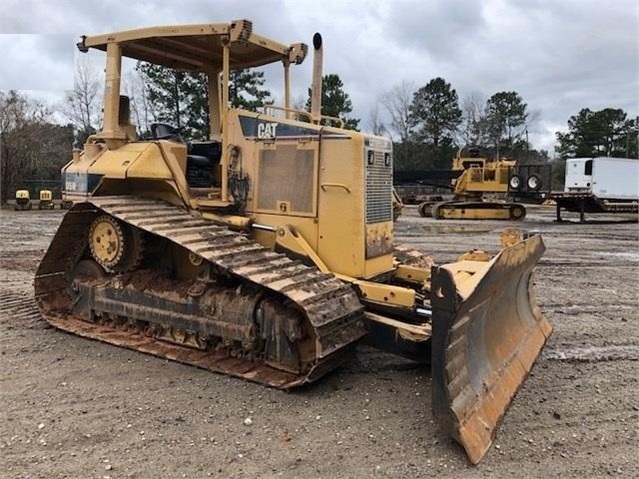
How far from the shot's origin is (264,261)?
16.1 feet

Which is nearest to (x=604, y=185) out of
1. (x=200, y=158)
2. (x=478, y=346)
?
(x=200, y=158)

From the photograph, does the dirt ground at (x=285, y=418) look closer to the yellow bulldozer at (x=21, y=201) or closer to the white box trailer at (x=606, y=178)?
the white box trailer at (x=606, y=178)

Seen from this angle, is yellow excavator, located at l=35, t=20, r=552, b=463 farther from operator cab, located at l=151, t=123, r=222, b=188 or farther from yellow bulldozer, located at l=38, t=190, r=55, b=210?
yellow bulldozer, located at l=38, t=190, r=55, b=210

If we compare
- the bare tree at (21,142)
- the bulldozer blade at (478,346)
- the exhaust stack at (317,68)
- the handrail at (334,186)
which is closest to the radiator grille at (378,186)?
the handrail at (334,186)

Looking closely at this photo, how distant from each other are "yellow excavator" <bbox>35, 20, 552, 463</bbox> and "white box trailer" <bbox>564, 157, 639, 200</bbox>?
812 inches

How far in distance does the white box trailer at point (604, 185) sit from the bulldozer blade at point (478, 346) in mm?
20057

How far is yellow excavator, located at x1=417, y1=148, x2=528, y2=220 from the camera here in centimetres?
2350

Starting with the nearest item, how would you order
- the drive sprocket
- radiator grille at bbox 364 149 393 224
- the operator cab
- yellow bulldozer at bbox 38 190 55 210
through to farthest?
radiator grille at bbox 364 149 393 224 < the drive sprocket < the operator cab < yellow bulldozer at bbox 38 190 55 210

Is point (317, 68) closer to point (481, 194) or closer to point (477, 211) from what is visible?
point (477, 211)

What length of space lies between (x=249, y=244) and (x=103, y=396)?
1.69m

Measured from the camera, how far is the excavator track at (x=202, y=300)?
14.7 feet

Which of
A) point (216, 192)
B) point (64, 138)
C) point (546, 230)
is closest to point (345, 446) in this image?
point (216, 192)

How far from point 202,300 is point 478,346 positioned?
233 cm

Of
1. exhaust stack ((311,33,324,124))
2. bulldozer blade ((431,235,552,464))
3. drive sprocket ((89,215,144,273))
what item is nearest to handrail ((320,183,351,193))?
exhaust stack ((311,33,324,124))
